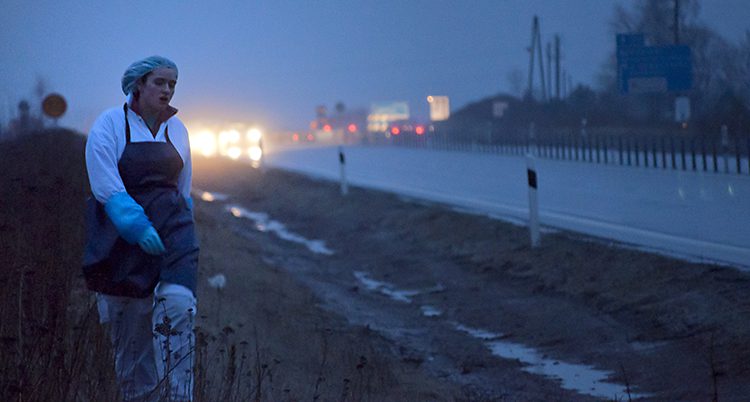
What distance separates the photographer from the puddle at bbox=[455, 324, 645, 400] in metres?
7.99

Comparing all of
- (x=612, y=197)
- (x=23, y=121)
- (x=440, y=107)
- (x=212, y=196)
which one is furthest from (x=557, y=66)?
(x=612, y=197)

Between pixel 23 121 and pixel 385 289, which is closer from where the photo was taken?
pixel 385 289

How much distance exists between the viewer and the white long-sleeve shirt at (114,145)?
16.3ft

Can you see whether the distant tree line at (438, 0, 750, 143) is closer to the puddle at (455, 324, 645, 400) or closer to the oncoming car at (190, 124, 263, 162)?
the oncoming car at (190, 124, 263, 162)

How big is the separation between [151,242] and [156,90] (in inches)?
28.4

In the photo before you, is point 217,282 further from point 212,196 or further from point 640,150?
point 640,150

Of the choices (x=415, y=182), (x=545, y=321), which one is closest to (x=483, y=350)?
(x=545, y=321)

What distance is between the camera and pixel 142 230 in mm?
4859

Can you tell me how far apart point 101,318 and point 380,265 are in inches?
458

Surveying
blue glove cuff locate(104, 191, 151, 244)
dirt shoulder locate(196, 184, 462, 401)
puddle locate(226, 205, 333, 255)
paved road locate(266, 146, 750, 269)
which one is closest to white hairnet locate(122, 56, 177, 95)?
blue glove cuff locate(104, 191, 151, 244)

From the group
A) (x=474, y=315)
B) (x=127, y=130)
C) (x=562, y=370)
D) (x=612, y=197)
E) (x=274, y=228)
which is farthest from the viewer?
(x=274, y=228)

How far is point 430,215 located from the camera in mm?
20422

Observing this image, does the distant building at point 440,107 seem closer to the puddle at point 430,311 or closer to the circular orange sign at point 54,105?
the circular orange sign at point 54,105

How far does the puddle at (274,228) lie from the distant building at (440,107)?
73776 mm
